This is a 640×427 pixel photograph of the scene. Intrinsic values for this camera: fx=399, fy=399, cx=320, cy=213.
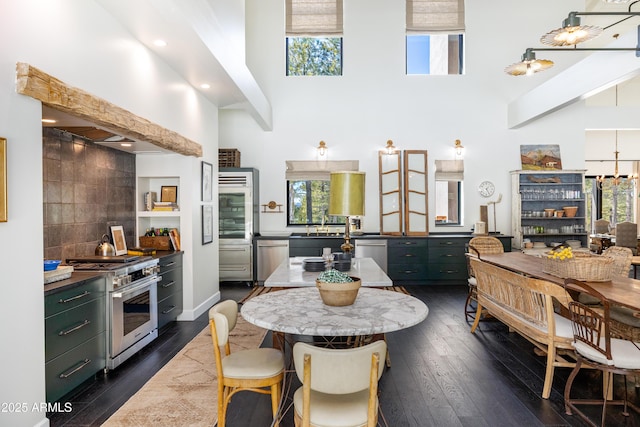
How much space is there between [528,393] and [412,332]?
5.25 ft

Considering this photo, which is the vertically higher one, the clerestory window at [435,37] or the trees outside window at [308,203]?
the clerestory window at [435,37]

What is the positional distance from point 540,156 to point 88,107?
7.63 meters

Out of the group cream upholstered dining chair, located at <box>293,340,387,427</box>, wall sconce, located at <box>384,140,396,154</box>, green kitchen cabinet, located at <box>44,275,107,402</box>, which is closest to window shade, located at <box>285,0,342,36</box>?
wall sconce, located at <box>384,140,396,154</box>

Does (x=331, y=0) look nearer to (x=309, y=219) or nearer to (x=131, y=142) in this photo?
(x=309, y=219)

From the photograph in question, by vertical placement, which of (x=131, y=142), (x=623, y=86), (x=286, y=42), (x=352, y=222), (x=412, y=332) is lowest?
(x=412, y=332)

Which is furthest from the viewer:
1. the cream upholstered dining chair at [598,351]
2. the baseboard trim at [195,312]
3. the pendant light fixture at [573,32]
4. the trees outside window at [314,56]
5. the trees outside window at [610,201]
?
the trees outside window at [610,201]

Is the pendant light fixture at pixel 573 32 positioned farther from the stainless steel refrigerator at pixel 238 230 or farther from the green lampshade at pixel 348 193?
the stainless steel refrigerator at pixel 238 230

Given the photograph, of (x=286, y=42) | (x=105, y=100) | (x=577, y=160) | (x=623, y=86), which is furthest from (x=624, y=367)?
(x=623, y=86)

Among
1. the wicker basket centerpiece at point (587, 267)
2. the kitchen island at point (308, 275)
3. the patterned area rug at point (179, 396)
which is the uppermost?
the wicker basket centerpiece at point (587, 267)

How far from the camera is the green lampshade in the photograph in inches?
122

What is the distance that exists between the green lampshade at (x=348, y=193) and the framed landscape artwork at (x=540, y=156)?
579cm

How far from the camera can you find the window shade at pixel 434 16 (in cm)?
755

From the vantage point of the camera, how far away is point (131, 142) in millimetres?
4133

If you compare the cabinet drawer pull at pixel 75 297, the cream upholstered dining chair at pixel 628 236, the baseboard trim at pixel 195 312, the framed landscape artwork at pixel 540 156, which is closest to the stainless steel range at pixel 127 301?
the cabinet drawer pull at pixel 75 297
